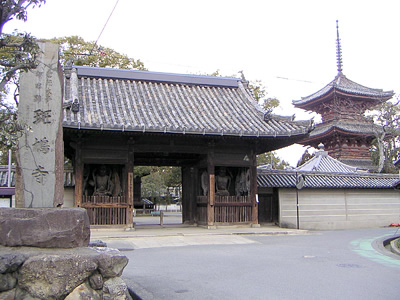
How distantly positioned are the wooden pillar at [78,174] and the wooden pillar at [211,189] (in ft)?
16.2

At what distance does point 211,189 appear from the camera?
643 inches

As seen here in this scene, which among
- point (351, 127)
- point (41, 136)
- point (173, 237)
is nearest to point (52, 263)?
point (41, 136)

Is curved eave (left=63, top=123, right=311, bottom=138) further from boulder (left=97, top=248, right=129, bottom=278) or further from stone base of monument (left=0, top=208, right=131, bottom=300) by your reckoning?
boulder (left=97, top=248, right=129, bottom=278)

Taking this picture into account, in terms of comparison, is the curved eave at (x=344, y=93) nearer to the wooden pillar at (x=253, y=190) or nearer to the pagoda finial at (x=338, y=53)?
the pagoda finial at (x=338, y=53)

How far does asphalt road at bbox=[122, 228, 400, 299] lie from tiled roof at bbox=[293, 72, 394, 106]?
21872 millimetres

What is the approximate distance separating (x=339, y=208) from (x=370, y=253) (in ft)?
28.9

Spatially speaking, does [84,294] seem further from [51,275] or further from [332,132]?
[332,132]

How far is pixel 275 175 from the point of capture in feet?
63.1

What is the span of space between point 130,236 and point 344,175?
12046 mm

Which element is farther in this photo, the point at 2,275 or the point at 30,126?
the point at 30,126

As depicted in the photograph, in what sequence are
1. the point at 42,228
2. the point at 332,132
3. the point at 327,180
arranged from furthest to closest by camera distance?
the point at 332,132
the point at 327,180
the point at 42,228

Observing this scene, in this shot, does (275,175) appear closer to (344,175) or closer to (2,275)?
(344,175)

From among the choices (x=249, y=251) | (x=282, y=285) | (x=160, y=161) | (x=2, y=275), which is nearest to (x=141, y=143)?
(x=160, y=161)

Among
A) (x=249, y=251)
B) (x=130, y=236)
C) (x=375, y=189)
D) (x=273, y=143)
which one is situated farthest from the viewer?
(x=375, y=189)
